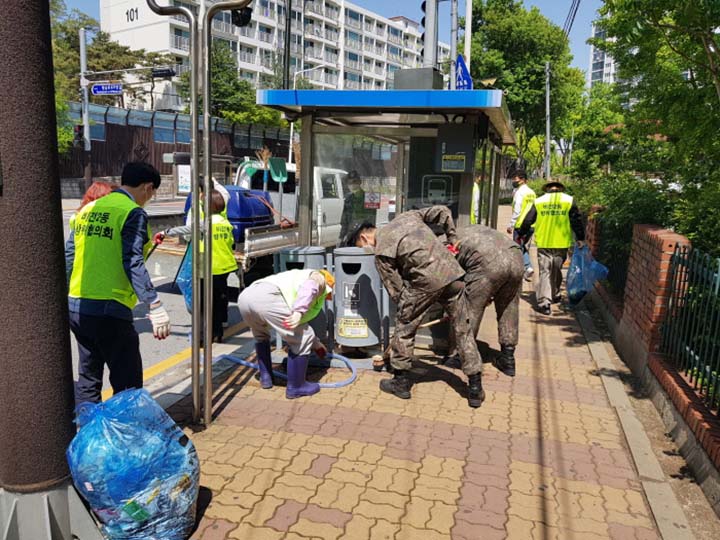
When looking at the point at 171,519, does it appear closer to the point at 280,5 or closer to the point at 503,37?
the point at 503,37

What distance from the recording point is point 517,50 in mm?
30188

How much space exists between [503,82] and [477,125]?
86.8ft

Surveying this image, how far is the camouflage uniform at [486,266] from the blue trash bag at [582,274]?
116 inches

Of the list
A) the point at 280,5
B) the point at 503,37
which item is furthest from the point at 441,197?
the point at 280,5

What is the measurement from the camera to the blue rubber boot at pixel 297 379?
4.70 m

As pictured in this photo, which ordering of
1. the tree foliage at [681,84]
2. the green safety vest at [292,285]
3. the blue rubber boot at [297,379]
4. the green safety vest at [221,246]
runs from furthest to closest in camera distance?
the green safety vest at [221,246] → the blue rubber boot at [297,379] → the tree foliage at [681,84] → the green safety vest at [292,285]

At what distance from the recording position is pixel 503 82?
30703 millimetres

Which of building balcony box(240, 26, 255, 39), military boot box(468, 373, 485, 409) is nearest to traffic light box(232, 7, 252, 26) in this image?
military boot box(468, 373, 485, 409)

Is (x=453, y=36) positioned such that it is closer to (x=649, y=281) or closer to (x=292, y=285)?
(x=649, y=281)

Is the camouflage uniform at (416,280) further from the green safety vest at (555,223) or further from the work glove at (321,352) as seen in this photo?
the green safety vest at (555,223)

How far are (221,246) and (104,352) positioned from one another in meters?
2.72

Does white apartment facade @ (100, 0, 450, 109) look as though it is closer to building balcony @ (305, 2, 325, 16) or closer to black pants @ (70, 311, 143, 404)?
building balcony @ (305, 2, 325, 16)

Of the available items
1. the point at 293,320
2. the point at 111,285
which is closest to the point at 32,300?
the point at 111,285

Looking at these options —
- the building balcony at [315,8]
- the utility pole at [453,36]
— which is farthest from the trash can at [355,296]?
the building balcony at [315,8]
